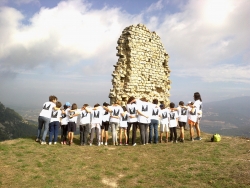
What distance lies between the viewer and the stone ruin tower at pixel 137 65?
1380 cm

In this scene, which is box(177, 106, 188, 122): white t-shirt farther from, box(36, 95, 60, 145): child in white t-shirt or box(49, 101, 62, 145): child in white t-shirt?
box(36, 95, 60, 145): child in white t-shirt

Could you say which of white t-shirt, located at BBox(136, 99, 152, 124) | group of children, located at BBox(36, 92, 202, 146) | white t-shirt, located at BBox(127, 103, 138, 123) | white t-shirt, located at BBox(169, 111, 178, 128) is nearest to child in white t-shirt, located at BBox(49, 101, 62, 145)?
group of children, located at BBox(36, 92, 202, 146)

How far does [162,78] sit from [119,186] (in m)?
11.7

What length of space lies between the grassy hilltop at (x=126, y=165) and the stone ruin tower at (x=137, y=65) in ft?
16.9

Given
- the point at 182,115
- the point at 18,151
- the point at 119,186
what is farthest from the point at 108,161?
the point at 182,115

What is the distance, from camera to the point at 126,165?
288 inches

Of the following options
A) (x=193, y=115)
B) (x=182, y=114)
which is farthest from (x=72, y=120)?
(x=193, y=115)

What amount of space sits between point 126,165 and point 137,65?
8.40 metres

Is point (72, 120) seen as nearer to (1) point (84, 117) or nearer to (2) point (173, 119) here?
(1) point (84, 117)

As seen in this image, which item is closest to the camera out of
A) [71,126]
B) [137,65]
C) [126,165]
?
[126,165]

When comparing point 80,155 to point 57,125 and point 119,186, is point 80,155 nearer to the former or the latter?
point 57,125

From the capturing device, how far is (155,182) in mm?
5840

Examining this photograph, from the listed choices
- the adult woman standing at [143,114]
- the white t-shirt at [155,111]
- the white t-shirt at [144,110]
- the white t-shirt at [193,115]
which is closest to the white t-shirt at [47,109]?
the adult woman standing at [143,114]

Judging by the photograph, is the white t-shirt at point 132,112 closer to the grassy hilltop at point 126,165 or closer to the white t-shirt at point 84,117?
the grassy hilltop at point 126,165
